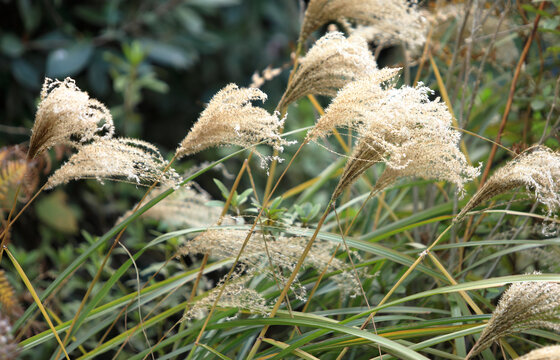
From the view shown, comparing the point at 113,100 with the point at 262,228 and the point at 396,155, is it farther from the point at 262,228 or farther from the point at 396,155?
the point at 396,155

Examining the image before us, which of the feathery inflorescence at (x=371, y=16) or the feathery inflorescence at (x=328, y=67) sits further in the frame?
the feathery inflorescence at (x=371, y=16)

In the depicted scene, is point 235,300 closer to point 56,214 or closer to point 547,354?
point 547,354

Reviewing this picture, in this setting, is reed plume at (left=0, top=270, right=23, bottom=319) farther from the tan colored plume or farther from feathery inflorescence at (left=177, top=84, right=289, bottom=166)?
the tan colored plume

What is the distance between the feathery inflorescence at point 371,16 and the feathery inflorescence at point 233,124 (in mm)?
426

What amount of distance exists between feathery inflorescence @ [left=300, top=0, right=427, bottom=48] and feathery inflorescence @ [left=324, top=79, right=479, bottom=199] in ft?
1.48

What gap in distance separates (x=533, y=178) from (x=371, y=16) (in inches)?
27.5

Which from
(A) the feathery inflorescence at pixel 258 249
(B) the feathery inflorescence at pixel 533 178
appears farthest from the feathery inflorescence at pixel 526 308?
(A) the feathery inflorescence at pixel 258 249

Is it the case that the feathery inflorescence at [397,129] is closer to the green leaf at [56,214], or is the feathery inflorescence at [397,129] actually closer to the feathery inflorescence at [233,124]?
the feathery inflorescence at [233,124]

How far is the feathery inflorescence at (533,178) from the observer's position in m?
0.79

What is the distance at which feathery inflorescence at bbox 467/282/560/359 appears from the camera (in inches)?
28.8

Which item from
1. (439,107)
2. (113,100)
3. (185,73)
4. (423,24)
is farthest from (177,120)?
(439,107)

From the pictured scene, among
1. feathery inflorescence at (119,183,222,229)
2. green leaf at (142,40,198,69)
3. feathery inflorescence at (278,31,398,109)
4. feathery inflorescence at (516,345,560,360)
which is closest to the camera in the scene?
feathery inflorescence at (516,345,560,360)

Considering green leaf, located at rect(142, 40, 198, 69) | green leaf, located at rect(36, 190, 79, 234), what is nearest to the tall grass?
green leaf, located at rect(36, 190, 79, 234)

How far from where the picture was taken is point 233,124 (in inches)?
35.5
